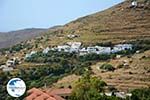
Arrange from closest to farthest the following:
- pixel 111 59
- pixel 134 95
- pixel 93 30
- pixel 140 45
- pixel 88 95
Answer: pixel 88 95, pixel 134 95, pixel 111 59, pixel 140 45, pixel 93 30

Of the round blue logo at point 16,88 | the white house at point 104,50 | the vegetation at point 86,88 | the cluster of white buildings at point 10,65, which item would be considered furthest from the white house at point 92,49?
the round blue logo at point 16,88

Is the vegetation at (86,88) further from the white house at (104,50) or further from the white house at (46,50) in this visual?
the white house at (46,50)

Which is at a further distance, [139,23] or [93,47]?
[139,23]

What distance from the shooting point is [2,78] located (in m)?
63.5

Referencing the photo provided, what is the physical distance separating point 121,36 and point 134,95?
185 ft

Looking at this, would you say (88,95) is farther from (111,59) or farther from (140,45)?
(140,45)

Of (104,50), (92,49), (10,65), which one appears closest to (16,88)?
(10,65)

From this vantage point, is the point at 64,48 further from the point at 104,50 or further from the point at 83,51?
the point at 104,50

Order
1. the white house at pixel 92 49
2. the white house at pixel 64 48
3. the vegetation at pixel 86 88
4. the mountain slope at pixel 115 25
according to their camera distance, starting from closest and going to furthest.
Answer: the vegetation at pixel 86 88 → the white house at pixel 92 49 → the white house at pixel 64 48 → the mountain slope at pixel 115 25

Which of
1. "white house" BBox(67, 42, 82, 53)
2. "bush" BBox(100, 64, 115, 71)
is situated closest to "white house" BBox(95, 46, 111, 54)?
"white house" BBox(67, 42, 82, 53)

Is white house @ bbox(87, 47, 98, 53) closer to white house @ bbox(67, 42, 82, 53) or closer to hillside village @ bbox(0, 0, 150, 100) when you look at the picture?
hillside village @ bbox(0, 0, 150, 100)

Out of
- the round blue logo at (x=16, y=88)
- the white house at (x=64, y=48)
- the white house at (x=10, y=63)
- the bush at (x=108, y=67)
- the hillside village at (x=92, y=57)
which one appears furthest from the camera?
the white house at (x=64, y=48)

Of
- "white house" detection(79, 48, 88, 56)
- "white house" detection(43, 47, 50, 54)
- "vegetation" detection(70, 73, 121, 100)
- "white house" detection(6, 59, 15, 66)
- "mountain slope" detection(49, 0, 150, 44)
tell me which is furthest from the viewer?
"mountain slope" detection(49, 0, 150, 44)

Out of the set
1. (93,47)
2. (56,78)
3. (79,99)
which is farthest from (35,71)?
(79,99)
